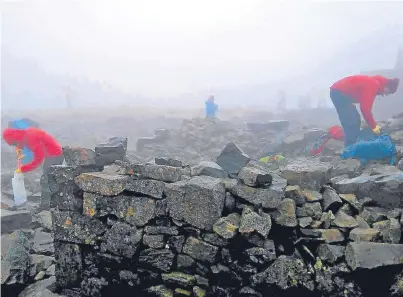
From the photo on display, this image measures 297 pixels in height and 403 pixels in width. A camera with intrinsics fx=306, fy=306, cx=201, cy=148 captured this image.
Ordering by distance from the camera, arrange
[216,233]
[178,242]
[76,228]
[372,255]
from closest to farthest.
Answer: [372,255] < [216,233] < [178,242] < [76,228]

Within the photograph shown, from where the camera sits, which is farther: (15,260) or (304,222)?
(15,260)

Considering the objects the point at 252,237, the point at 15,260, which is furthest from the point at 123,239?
the point at 15,260

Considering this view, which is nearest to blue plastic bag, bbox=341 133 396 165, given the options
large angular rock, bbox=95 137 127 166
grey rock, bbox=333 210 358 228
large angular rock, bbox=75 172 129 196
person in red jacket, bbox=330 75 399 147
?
person in red jacket, bbox=330 75 399 147

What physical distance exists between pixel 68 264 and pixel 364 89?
8804mm

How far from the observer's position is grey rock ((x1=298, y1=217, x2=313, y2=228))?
14.0 feet

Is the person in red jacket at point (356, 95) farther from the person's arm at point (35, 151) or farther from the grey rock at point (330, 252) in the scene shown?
the person's arm at point (35, 151)

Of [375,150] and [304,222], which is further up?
[375,150]

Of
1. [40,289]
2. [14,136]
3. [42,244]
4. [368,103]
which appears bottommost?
[40,289]

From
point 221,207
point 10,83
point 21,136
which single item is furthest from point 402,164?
point 10,83

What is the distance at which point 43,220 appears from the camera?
25.4ft

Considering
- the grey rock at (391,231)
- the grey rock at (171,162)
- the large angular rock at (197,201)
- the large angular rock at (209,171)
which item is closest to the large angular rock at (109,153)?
the grey rock at (171,162)

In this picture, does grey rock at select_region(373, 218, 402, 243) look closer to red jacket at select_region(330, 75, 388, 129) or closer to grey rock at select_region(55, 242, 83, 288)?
grey rock at select_region(55, 242, 83, 288)

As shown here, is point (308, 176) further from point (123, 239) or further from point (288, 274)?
point (123, 239)

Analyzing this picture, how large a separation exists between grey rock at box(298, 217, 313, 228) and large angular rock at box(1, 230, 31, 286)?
4780 millimetres
